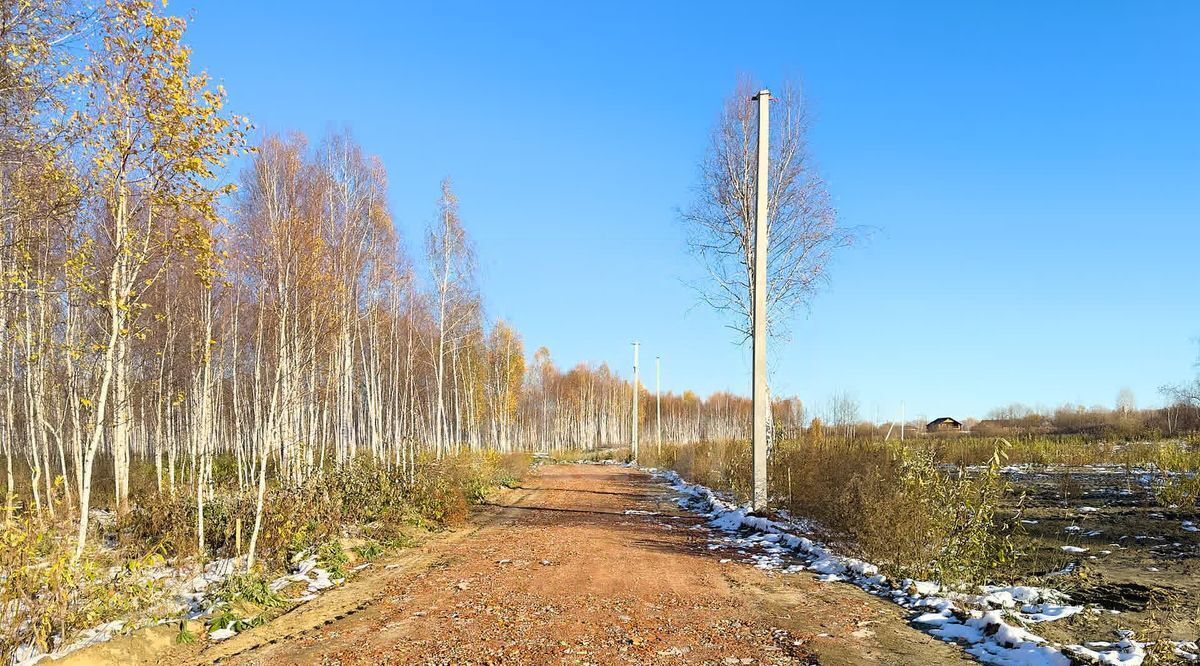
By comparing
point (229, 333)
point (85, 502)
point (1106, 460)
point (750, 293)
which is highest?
point (750, 293)

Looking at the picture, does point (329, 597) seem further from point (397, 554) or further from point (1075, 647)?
point (1075, 647)

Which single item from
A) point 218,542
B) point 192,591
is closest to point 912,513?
point 192,591

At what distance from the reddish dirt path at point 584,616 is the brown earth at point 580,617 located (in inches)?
0.7

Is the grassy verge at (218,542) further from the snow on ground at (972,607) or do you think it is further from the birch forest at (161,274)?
the snow on ground at (972,607)

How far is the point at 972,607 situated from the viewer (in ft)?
20.9

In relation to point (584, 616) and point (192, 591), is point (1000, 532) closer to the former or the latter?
point (584, 616)

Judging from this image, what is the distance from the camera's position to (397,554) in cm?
976

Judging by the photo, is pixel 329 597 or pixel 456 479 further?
pixel 456 479

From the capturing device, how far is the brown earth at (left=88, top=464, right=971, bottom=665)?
514 centimetres

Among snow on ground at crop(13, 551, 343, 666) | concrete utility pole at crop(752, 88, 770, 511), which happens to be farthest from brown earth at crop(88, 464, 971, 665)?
concrete utility pole at crop(752, 88, 770, 511)

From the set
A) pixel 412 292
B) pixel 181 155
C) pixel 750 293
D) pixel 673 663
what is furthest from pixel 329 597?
pixel 412 292

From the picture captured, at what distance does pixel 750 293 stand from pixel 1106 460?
18254 millimetres

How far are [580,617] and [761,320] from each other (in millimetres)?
8230

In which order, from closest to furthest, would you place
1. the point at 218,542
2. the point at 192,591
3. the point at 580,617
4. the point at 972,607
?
the point at 580,617
the point at 972,607
the point at 192,591
the point at 218,542
